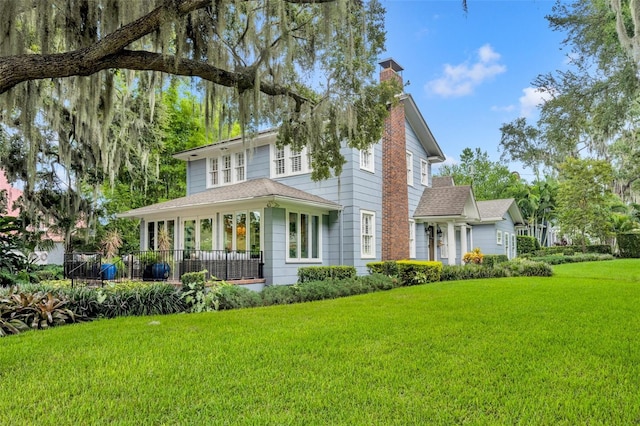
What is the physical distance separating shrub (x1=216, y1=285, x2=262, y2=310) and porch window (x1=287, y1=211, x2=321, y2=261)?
3.54m

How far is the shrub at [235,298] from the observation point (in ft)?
28.7

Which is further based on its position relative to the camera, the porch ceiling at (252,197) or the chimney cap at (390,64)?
the chimney cap at (390,64)

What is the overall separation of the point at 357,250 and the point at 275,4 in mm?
8925

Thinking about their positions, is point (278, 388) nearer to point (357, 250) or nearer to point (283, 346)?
point (283, 346)

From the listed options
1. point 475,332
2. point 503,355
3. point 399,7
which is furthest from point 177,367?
point 399,7

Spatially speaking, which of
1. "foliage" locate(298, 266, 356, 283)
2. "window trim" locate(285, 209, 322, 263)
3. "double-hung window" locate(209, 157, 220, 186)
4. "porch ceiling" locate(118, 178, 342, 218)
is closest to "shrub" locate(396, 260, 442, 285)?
"foliage" locate(298, 266, 356, 283)

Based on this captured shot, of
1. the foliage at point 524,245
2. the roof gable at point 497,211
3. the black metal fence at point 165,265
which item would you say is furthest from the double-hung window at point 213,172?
the foliage at point 524,245

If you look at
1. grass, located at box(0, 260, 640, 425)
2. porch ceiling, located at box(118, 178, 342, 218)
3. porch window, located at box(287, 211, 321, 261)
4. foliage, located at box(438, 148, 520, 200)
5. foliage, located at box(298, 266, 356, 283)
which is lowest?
grass, located at box(0, 260, 640, 425)

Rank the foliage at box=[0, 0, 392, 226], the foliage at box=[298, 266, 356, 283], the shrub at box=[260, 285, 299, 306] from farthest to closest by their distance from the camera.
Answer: the foliage at box=[298, 266, 356, 283] < the shrub at box=[260, 285, 299, 306] < the foliage at box=[0, 0, 392, 226]

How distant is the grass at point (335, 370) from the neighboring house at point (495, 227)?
16.0m

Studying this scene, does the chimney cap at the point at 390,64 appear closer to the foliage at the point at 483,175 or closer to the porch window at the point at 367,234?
the porch window at the point at 367,234

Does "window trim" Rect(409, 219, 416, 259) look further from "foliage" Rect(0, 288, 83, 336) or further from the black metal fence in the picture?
"foliage" Rect(0, 288, 83, 336)

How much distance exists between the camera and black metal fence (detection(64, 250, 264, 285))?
11.2 meters

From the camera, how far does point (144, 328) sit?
20.8 feet
